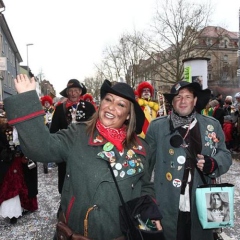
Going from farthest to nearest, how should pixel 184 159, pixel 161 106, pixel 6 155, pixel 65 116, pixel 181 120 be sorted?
pixel 161 106, pixel 65 116, pixel 6 155, pixel 181 120, pixel 184 159

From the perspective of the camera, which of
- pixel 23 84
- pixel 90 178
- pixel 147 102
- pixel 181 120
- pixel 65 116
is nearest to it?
pixel 23 84

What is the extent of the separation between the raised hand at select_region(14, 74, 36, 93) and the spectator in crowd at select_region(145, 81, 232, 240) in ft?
4.73

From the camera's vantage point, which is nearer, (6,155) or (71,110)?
(6,155)

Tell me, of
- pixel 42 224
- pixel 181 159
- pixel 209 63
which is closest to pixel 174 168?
pixel 181 159

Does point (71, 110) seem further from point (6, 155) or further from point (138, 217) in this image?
point (138, 217)

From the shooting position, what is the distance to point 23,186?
452cm

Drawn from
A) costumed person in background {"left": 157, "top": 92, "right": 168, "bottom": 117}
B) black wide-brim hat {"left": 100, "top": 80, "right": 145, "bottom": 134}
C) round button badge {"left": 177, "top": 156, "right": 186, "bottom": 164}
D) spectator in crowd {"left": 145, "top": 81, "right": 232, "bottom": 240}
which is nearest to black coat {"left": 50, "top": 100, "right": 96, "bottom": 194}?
spectator in crowd {"left": 145, "top": 81, "right": 232, "bottom": 240}

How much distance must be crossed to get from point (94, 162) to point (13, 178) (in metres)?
3.10

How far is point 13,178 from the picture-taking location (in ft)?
14.5

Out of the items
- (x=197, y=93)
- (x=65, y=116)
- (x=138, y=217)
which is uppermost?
(x=197, y=93)

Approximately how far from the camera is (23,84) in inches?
61.6

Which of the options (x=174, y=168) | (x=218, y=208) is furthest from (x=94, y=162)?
(x=218, y=208)

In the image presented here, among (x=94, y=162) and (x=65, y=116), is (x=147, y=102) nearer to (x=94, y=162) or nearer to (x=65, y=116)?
(x=65, y=116)

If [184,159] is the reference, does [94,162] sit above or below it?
above
